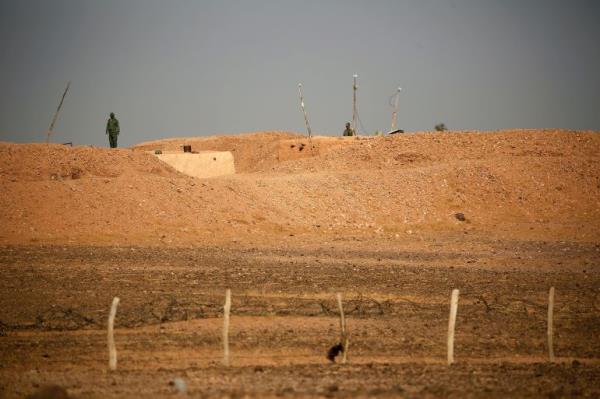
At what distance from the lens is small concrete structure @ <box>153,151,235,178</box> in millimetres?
35719

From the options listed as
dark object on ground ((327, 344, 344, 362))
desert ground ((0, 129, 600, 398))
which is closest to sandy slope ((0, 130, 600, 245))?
desert ground ((0, 129, 600, 398))

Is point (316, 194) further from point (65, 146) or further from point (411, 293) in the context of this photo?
point (411, 293)

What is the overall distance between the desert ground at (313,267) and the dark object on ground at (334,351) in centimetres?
17

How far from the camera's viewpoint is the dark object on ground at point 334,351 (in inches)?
432

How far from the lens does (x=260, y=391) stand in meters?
8.61

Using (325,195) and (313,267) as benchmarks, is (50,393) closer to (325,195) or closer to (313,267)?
(313,267)

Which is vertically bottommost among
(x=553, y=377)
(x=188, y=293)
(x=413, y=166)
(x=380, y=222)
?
(x=553, y=377)

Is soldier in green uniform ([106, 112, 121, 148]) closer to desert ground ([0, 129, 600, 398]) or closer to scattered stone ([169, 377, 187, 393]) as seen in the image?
desert ground ([0, 129, 600, 398])

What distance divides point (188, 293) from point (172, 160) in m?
21.0

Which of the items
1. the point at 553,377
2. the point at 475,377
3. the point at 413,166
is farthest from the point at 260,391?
the point at 413,166

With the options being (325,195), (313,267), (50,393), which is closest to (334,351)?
(50,393)

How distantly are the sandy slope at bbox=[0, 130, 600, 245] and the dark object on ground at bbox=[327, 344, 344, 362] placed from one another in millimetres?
13121

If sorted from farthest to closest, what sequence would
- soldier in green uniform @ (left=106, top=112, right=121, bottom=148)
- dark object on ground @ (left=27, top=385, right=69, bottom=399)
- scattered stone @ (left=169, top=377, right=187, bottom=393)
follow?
soldier in green uniform @ (left=106, top=112, right=121, bottom=148), scattered stone @ (left=169, top=377, right=187, bottom=393), dark object on ground @ (left=27, top=385, right=69, bottom=399)

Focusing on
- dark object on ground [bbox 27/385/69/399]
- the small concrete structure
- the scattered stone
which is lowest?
the scattered stone
